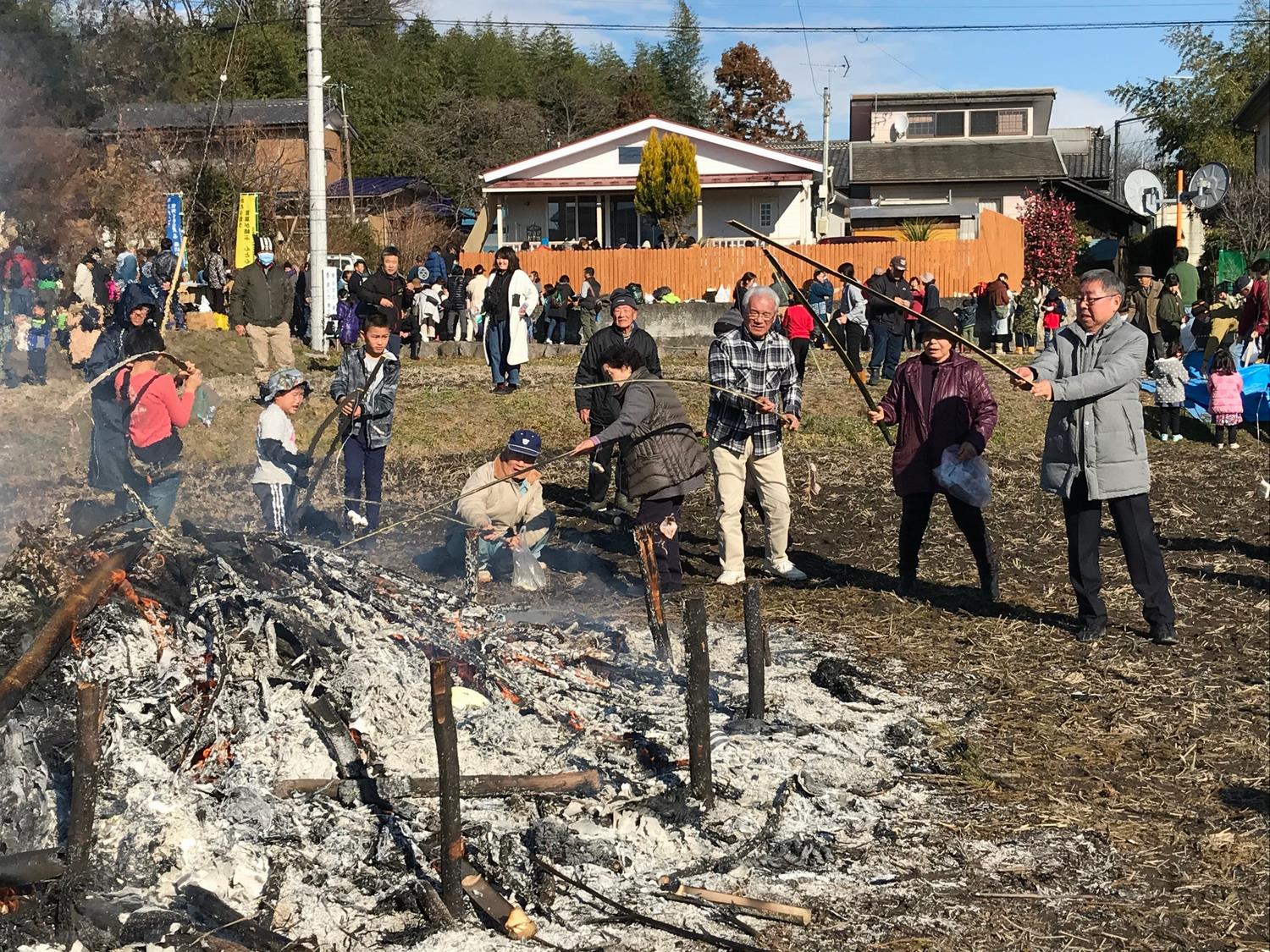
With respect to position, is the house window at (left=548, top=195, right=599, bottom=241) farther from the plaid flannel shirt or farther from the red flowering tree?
the plaid flannel shirt

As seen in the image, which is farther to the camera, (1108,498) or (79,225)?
(79,225)

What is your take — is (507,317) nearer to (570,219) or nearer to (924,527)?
(924,527)

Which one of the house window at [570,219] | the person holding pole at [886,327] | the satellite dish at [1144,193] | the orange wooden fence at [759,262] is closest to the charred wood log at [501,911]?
the person holding pole at [886,327]

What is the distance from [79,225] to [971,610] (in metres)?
15.3

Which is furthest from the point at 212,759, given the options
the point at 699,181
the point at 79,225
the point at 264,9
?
the point at 264,9

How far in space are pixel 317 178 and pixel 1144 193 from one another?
506 inches

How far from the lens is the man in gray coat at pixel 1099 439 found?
6.78 metres

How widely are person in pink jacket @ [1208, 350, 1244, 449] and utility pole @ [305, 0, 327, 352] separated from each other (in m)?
12.2

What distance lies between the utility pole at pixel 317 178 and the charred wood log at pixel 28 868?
15.6 meters

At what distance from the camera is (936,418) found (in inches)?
310

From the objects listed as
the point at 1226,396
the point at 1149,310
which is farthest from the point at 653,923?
the point at 1149,310

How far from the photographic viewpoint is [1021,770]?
18.1ft

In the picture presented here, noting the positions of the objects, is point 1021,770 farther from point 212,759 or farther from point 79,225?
point 79,225

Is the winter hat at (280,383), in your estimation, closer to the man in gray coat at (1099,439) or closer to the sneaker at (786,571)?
the sneaker at (786,571)
